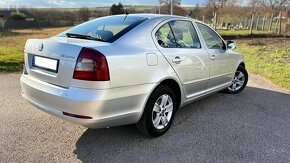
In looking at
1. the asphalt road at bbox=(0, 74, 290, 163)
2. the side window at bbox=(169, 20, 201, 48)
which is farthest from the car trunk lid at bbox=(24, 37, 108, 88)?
the side window at bbox=(169, 20, 201, 48)

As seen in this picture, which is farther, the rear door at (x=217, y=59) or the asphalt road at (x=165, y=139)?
the rear door at (x=217, y=59)

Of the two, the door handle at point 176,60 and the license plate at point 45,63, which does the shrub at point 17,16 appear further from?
the door handle at point 176,60

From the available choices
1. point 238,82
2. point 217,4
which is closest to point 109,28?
point 238,82

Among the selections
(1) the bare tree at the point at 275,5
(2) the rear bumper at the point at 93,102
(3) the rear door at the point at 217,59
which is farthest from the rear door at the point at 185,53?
(1) the bare tree at the point at 275,5

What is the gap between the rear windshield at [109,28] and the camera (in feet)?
11.0

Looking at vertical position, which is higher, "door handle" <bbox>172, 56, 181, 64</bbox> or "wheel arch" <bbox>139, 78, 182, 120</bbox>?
"door handle" <bbox>172, 56, 181, 64</bbox>

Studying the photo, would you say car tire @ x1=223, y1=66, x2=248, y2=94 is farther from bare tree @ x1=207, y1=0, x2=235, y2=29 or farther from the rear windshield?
bare tree @ x1=207, y1=0, x2=235, y2=29

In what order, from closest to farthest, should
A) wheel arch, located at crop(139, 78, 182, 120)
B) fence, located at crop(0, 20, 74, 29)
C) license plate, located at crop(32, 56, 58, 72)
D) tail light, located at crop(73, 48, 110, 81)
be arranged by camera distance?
tail light, located at crop(73, 48, 110, 81), license plate, located at crop(32, 56, 58, 72), wheel arch, located at crop(139, 78, 182, 120), fence, located at crop(0, 20, 74, 29)

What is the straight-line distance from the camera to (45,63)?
3191mm

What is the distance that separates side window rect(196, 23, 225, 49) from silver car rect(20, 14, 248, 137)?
0.44ft

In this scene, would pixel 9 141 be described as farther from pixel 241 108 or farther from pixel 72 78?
pixel 241 108

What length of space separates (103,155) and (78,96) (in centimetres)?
81

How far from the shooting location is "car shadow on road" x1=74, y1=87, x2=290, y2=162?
10.5ft

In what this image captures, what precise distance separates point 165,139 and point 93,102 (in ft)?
4.18
